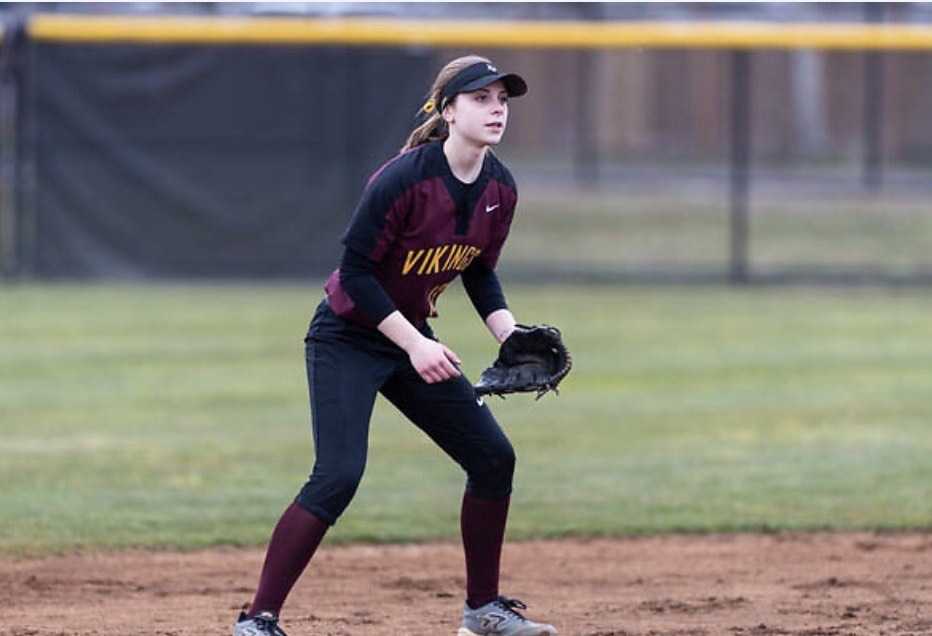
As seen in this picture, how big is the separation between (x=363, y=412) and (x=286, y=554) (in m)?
0.44

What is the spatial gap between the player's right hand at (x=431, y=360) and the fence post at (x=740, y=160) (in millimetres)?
13579

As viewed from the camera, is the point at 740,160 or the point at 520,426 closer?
the point at 520,426

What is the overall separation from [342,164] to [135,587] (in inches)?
456

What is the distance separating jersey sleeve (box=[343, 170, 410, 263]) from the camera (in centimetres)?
480

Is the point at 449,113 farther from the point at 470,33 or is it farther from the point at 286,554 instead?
the point at 470,33

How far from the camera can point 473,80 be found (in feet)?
15.8

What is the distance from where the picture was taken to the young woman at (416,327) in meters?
4.81

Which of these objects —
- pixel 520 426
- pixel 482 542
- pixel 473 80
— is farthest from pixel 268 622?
pixel 520 426

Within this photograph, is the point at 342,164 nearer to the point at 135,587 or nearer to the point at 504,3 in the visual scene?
the point at 504,3

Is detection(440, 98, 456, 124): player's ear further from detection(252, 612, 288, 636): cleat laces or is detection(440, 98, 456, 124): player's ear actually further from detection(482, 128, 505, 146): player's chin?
detection(252, 612, 288, 636): cleat laces

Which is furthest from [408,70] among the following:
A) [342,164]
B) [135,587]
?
[135,587]

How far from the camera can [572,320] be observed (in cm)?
1473

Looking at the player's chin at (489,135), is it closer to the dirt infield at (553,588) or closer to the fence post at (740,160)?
the dirt infield at (553,588)

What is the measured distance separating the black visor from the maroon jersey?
0.17 m
